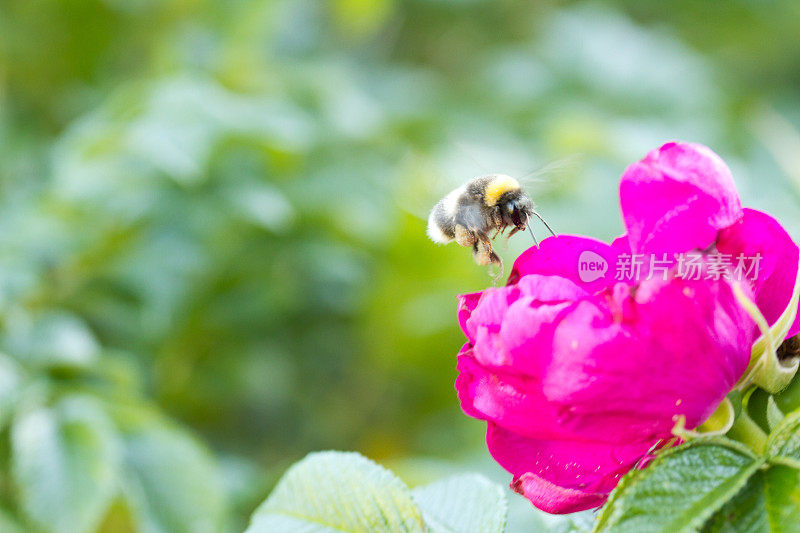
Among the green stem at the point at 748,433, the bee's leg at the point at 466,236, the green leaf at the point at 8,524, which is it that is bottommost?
the green stem at the point at 748,433

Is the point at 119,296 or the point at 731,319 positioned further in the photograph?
the point at 119,296

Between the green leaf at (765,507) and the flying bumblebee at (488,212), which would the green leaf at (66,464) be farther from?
the green leaf at (765,507)

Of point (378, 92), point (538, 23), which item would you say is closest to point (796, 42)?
point (538, 23)

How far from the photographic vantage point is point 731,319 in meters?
0.50

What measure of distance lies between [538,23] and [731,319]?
8.45 ft

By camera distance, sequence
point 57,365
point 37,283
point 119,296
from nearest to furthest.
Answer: point 57,365 < point 37,283 < point 119,296

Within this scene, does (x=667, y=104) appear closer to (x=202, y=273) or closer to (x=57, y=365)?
(x=202, y=273)

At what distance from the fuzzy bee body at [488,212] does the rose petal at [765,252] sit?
29cm

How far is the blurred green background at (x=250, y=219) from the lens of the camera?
114 centimetres

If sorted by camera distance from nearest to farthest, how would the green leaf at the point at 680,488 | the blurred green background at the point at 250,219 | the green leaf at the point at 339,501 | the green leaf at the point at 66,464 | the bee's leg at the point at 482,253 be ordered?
the green leaf at the point at 680,488, the green leaf at the point at 339,501, the bee's leg at the point at 482,253, the green leaf at the point at 66,464, the blurred green background at the point at 250,219

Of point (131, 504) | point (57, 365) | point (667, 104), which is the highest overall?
point (667, 104)

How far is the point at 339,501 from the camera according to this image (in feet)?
2.00
